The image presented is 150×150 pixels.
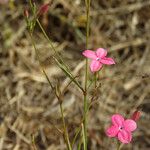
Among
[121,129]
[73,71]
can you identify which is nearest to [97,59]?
[121,129]

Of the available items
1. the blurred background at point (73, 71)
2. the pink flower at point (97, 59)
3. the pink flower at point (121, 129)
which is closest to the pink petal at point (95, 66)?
the pink flower at point (97, 59)

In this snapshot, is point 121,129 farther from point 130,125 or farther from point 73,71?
point 73,71

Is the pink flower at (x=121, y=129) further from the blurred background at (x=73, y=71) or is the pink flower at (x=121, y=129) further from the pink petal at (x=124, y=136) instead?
the blurred background at (x=73, y=71)

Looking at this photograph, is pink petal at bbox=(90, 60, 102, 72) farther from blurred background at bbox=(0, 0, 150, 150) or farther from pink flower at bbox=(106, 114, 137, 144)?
blurred background at bbox=(0, 0, 150, 150)

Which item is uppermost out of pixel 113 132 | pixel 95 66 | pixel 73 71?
pixel 95 66

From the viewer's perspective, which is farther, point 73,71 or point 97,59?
point 73,71

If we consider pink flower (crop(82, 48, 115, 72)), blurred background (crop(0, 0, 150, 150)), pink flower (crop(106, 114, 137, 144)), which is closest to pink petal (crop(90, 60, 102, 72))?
pink flower (crop(82, 48, 115, 72))

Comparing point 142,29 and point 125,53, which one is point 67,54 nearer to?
point 125,53

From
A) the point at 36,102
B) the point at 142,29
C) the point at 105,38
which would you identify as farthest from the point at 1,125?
the point at 142,29
